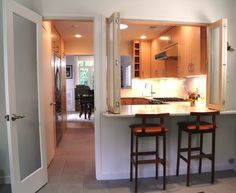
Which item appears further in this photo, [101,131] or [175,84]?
[175,84]

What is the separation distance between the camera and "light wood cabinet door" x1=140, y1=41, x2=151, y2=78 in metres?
6.42

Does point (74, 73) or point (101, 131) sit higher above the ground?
point (74, 73)

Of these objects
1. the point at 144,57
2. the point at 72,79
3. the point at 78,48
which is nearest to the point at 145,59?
the point at 144,57

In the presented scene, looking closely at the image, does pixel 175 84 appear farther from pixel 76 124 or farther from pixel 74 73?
pixel 74 73

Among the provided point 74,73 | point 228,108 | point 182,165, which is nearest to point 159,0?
point 228,108

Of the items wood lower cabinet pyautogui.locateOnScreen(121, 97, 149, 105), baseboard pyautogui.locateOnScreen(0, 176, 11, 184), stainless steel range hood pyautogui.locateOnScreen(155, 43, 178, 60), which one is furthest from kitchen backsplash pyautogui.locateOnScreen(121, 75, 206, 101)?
baseboard pyautogui.locateOnScreen(0, 176, 11, 184)

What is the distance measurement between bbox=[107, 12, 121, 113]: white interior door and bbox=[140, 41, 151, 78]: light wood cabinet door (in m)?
3.70

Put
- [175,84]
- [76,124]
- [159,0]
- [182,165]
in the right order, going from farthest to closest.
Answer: [76,124]
[175,84]
[182,165]
[159,0]

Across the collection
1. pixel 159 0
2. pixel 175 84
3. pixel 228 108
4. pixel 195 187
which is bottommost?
pixel 195 187

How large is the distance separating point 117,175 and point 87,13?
2.21 metres

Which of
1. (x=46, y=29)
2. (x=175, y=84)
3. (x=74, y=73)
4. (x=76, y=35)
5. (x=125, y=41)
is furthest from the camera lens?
(x=74, y=73)

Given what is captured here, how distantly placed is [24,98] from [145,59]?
14.4ft

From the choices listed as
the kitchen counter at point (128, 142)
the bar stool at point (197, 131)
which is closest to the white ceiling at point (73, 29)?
the kitchen counter at point (128, 142)

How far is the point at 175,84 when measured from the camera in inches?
214
